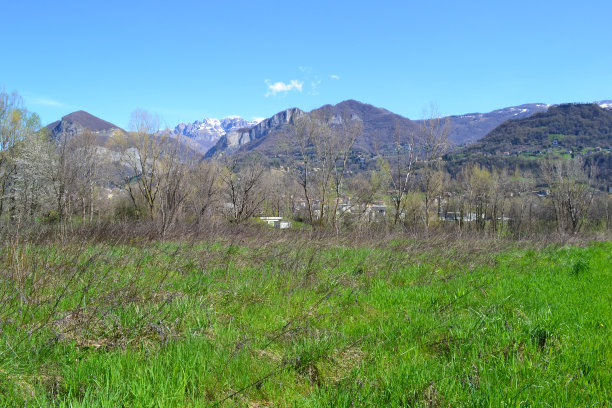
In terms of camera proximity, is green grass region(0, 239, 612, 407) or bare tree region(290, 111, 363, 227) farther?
bare tree region(290, 111, 363, 227)

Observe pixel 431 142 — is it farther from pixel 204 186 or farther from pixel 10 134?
pixel 10 134

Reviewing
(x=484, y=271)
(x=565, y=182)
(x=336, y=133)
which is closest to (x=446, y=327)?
(x=484, y=271)

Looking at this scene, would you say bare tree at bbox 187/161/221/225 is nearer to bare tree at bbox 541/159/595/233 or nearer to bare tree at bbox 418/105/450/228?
bare tree at bbox 418/105/450/228

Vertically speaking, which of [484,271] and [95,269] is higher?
[95,269]

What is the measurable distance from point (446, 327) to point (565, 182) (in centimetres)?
4691

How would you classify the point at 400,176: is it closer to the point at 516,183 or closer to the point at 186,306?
the point at 186,306

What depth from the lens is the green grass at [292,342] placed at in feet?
7.03

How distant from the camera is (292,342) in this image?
3.08 m

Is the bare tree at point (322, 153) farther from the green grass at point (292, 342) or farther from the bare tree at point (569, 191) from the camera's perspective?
the bare tree at point (569, 191)

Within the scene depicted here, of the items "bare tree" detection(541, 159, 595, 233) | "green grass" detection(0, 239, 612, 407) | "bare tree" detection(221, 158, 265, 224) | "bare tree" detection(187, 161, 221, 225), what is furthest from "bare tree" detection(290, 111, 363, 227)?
"bare tree" detection(541, 159, 595, 233)

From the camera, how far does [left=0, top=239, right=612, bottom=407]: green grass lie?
7.03 ft

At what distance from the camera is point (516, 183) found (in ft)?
175

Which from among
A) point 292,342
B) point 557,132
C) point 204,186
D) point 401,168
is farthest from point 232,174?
point 557,132

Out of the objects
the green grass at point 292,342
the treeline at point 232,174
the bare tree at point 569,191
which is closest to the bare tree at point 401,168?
the treeline at point 232,174
